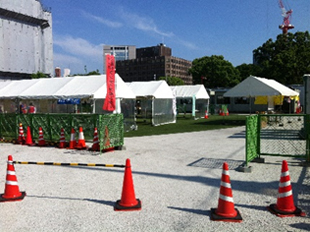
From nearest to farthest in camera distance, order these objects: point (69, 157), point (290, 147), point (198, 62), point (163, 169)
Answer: point (163, 169) → point (69, 157) → point (290, 147) → point (198, 62)

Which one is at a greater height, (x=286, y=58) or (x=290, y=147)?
(x=286, y=58)

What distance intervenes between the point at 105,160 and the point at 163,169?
7.69ft

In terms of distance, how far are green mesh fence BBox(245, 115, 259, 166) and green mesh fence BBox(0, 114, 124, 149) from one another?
516 cm

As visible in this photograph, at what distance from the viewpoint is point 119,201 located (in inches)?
203

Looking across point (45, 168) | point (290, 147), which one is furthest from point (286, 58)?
point (45, 168)

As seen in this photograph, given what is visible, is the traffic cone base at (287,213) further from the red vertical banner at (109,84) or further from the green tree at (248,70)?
the green tree at (248,70)

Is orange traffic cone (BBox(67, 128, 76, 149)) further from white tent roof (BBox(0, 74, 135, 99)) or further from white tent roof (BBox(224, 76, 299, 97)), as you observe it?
white tent roof (BBox(224, 76, 299, 97))

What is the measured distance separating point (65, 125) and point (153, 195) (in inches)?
303

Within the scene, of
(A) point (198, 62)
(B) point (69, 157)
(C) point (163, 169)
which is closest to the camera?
(C) point (163, 169)

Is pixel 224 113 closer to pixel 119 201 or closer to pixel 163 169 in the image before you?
pixel 163 169

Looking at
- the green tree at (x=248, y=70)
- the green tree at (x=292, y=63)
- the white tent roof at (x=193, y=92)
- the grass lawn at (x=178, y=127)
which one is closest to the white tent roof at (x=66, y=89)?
the grass lawn at (x=178, y=127)

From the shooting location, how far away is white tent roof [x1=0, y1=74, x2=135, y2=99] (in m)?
17.1

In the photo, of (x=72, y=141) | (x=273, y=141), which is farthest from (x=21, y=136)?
(x=273, y=141)

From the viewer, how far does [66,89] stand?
1802 centimetres
